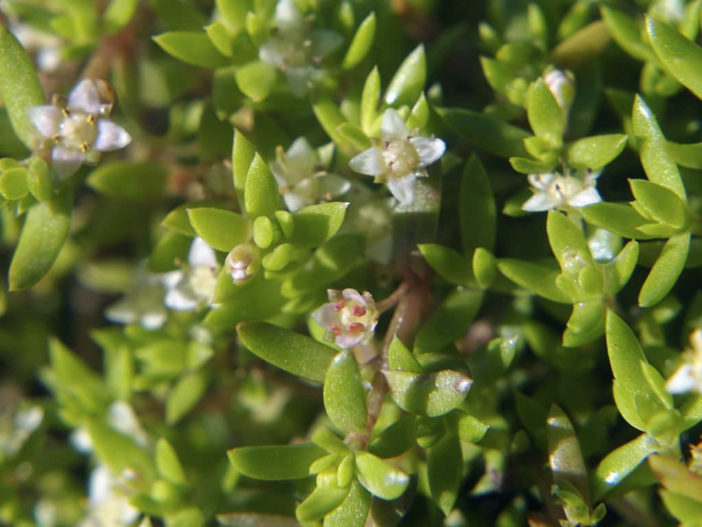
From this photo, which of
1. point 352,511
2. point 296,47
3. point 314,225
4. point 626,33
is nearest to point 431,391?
point 352,511

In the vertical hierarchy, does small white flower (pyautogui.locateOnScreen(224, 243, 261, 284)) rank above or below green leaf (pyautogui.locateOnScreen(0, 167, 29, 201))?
below

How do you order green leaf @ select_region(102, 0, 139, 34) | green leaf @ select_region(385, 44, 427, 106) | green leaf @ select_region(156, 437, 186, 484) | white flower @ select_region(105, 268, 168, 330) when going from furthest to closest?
white flower @ select_region(105, 268, 168, 330)
green leaf @ select_region(102, 0, 139, 34)
green leaf @ select_region(156, 437, 186, 484)
green leaf @ select_region(385, 44, 427, 106)

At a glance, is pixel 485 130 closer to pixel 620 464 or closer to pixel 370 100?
pixel 370 100

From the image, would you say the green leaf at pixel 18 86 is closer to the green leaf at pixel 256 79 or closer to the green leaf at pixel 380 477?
the green leaf at pixel 256 79

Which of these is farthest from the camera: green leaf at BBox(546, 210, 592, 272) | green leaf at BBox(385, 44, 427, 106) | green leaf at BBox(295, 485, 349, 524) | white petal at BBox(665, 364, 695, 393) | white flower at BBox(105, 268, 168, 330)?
white flower at BBox(105, 268, 168, 330)

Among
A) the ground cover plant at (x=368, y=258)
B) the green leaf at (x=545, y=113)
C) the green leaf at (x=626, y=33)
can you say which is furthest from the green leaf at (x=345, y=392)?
the green leaf at (x=626, y=33)

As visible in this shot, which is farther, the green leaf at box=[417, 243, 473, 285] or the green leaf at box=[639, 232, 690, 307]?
the green leaf at box=[417, 243, 473, 285]

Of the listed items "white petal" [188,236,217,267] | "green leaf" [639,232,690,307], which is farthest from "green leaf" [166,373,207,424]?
"green leaf" [639,232,690,307]

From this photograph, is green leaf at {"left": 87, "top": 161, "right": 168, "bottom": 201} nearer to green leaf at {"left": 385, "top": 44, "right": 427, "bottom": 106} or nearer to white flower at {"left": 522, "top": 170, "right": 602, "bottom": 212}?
green leaf at {"left": 385, "top": 44, "right": 427, "bottom": 106}
